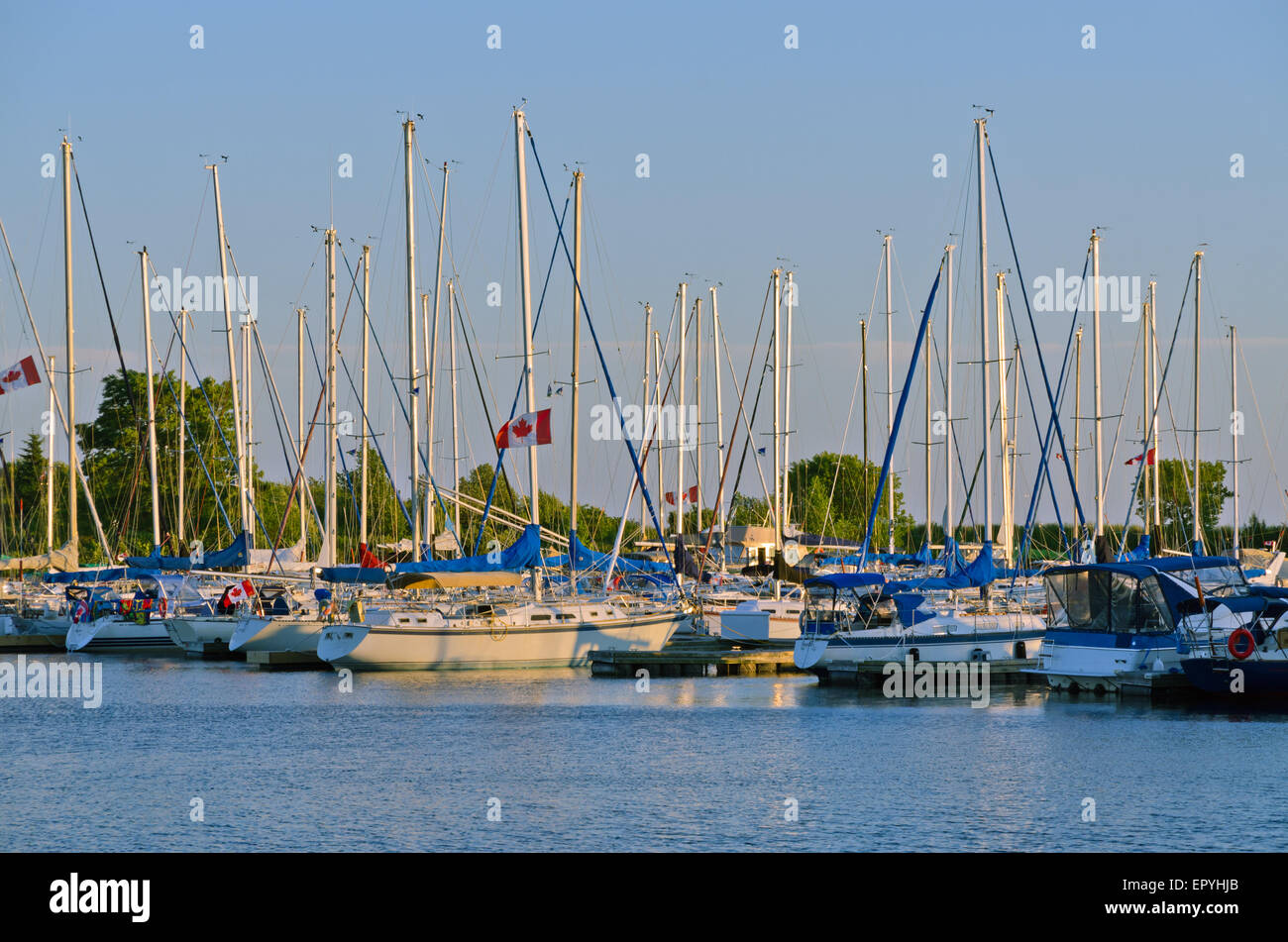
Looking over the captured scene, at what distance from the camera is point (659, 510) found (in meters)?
72.4

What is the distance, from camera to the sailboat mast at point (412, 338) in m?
51.2

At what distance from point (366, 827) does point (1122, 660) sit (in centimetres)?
2250

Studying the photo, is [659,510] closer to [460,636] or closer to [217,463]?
[460,636]

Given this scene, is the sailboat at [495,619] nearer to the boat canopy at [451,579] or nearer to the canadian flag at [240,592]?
the boat canopy at [451,579]

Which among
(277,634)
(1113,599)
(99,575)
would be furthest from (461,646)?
(99,575)

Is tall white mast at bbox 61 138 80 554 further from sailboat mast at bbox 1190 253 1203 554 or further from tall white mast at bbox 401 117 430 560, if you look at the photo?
sailboat mast at bbox 1190 253 1203 554

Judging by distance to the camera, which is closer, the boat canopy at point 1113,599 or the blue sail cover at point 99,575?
the boat canopy at point 1113,599

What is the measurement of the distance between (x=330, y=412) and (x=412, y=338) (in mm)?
8695

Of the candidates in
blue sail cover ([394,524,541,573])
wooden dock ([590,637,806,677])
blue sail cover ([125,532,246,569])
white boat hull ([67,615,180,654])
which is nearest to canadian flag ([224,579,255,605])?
blue sail cover ([125,532,246,569])

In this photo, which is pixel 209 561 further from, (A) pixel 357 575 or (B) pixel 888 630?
(B) pixel 888 630

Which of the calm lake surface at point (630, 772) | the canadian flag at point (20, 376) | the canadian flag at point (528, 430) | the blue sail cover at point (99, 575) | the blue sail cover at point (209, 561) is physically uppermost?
the canadian flag at point (20, 376)

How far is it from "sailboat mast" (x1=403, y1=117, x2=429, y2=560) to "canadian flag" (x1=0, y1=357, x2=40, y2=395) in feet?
42.0

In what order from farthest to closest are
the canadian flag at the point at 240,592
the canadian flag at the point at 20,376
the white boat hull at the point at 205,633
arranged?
the canadian flag at the point at 240,592
the white boat hull at the point at 205,633
the canadian flag at the point at 20,376

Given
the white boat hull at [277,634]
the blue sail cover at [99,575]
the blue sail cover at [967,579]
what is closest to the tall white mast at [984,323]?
the blue sail cover at [967,579]
